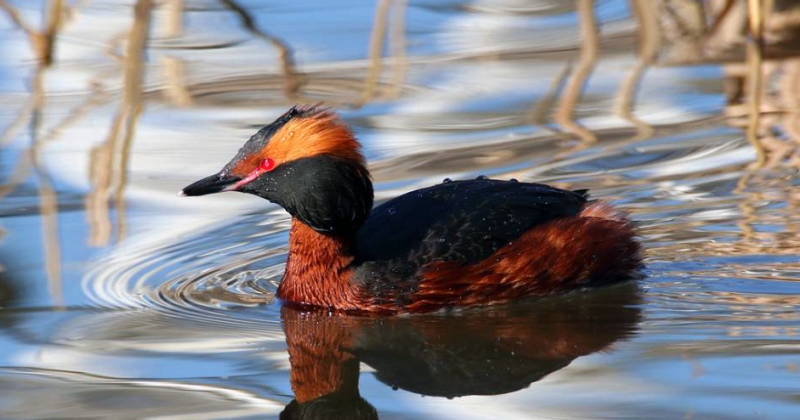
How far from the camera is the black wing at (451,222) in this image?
6242mm

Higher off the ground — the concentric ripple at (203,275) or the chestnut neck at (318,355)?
the concentric ripple at (203,275)

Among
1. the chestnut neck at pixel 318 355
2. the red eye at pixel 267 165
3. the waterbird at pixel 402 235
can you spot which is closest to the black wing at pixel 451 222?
the waterbird at pixel 402 235

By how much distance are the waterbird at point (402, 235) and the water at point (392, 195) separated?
0.11m

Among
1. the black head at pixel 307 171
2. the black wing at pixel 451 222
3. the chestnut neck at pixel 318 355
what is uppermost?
the black head at pixel 307 171

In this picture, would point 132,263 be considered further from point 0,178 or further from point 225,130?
point 225,130

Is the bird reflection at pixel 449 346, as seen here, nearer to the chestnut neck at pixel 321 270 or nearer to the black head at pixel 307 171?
the chestnut neck at pixel 321 270

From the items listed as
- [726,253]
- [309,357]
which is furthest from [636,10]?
[309,357]

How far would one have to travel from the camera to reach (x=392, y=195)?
25.3 feet

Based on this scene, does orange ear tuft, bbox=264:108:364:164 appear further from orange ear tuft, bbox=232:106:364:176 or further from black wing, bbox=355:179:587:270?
black wing, bbox=355:179:587:270

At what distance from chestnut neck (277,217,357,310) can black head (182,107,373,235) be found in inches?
3.6

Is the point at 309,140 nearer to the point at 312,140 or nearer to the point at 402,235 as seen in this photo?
the point at 312,140

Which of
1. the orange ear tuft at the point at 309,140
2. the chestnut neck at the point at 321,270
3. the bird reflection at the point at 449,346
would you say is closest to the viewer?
the bird reflection at the point at 449,346

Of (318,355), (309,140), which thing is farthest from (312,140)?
(318,355)

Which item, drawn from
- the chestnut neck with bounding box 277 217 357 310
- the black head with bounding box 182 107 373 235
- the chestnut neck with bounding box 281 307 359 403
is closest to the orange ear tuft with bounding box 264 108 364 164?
the black head with bounding box 182 107 373 235
